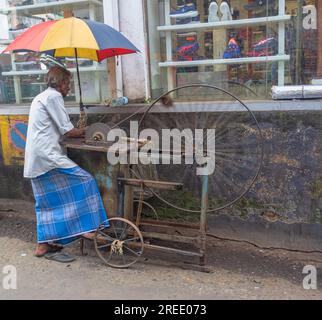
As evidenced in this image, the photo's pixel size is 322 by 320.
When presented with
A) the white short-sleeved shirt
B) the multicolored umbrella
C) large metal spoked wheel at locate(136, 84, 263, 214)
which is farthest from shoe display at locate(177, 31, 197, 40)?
the white short-sleeved shirt

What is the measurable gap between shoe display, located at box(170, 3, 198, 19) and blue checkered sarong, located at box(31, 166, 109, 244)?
224 cm

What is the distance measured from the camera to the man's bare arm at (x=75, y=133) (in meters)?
3.88

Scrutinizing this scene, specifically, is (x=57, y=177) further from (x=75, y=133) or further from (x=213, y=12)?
(x=213, y=12)

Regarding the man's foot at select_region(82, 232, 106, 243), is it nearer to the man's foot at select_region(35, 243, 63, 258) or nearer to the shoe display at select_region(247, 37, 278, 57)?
the man's foot at select_region(35, 243, 63, 258)

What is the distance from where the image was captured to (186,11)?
4879 mm

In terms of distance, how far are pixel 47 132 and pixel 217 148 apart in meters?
1.67

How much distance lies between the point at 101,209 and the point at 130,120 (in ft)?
3.82

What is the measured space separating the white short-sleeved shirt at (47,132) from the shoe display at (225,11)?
2105mm

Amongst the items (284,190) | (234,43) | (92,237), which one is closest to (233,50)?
(234,43)

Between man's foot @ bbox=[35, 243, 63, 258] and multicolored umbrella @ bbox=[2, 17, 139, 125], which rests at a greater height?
multicolored umbrella @ bbox=[2, 17, 139, 125]

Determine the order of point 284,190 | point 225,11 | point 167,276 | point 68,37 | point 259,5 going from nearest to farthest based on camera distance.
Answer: point 68,37, point 167,276, point 284,190, point 259,5, point 225,11

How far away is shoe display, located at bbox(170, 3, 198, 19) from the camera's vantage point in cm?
485

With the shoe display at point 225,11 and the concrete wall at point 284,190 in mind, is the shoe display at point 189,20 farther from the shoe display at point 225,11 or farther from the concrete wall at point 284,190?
the concrete wall at point 284,190

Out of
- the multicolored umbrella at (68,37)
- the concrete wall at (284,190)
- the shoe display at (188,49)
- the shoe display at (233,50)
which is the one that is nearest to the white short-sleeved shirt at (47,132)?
the concrete wall at (284,190)
